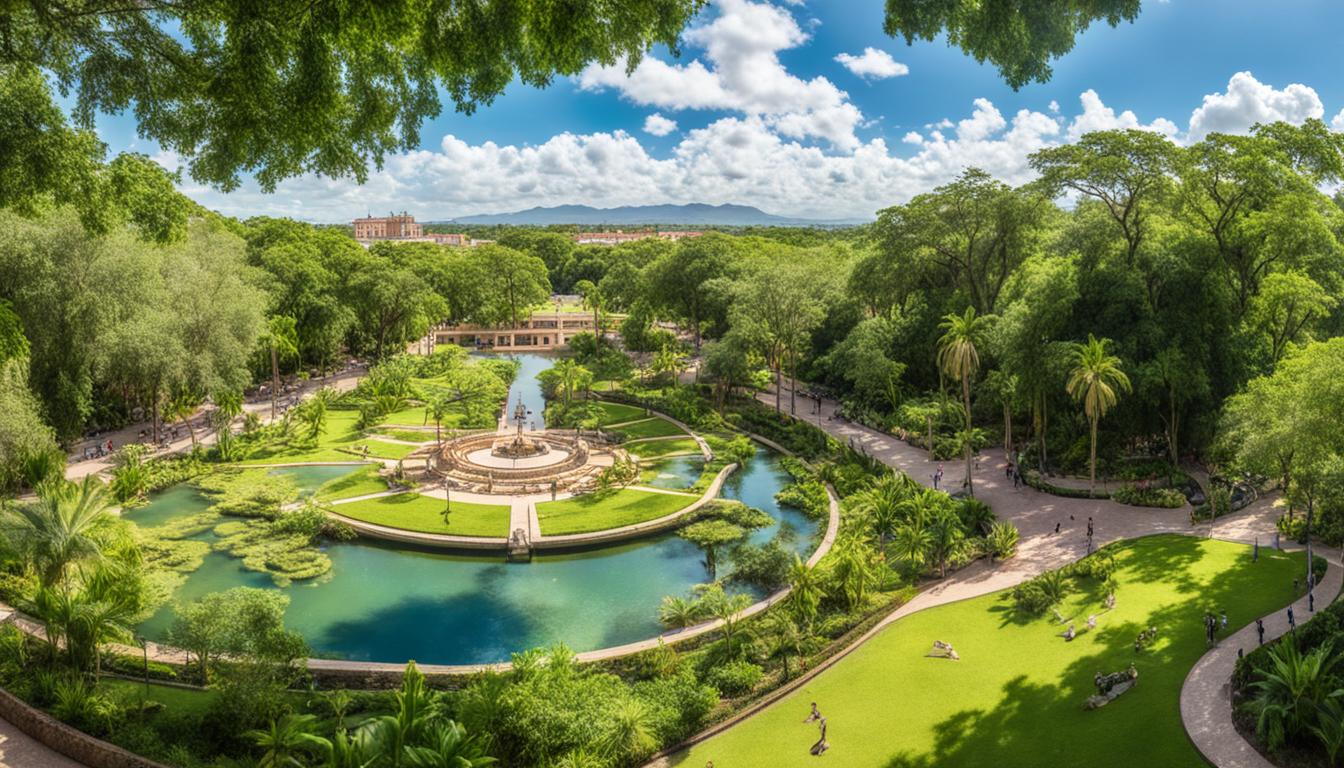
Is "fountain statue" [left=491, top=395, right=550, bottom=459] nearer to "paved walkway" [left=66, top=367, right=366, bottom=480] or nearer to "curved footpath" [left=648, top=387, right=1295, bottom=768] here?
"paved walkway" [left=66, top=367, right=366, bottom=480]

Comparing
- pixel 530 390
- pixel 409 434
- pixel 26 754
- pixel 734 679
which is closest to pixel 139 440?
pixel 409 434

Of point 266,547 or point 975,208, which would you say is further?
point 975,208

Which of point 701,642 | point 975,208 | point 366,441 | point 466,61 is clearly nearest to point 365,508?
point 366,441

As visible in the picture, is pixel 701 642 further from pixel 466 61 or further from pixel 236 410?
pixel 236 410

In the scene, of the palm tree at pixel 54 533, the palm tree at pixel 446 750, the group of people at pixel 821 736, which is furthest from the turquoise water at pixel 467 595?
the palm tree at pixel 446 750

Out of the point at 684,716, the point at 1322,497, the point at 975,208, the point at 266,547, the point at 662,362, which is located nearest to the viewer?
the point at 684,716

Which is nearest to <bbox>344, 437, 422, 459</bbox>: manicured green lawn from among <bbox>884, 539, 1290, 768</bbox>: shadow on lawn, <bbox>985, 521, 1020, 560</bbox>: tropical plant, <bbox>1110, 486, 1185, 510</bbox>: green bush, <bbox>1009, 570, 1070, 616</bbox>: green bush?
<bbox>985, 521, 1020, 560</bbox>: tropical plant
